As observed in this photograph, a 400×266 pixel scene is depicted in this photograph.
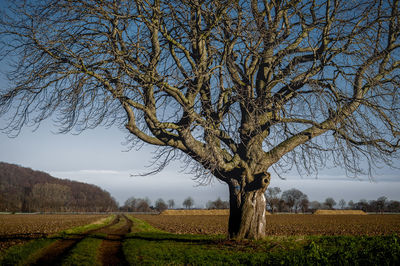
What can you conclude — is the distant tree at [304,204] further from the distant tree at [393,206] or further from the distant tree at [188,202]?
the distant tree at [188,202]

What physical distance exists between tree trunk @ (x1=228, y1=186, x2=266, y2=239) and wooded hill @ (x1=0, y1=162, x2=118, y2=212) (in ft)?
447

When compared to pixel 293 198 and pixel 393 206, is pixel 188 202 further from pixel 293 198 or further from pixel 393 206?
pixel 393 206

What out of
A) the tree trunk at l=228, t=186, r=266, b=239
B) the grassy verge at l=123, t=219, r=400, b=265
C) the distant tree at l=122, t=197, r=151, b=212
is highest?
the tree trunk at l=228, t=186, r=266, b=239

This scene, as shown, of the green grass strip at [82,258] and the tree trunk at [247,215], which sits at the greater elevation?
the tree trunk at [247,215]

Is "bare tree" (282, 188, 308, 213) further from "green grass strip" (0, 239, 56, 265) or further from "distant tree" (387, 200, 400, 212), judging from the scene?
"green grass strip" (0, 239, 56, 265)

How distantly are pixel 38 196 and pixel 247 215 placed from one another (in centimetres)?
15963

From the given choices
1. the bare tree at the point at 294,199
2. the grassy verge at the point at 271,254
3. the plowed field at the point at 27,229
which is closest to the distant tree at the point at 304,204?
the bare tree at the point at 294,199

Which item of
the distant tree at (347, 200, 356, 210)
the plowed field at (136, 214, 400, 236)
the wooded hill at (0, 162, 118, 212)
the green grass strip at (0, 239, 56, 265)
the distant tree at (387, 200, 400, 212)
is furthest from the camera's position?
the distant tree at (347, 200, 356, 210)

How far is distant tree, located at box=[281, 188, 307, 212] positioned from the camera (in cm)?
14190

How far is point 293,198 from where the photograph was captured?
148 meters

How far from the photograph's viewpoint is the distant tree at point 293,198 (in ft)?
466

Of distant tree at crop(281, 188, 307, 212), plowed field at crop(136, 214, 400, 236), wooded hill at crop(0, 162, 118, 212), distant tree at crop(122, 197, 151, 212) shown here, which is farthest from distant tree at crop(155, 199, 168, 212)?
plowed field at crop(136, 214, 400, 236)

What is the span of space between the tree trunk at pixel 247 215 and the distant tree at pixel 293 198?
452 ft

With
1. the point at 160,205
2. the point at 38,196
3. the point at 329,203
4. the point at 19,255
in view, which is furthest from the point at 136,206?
the point at 19,255
